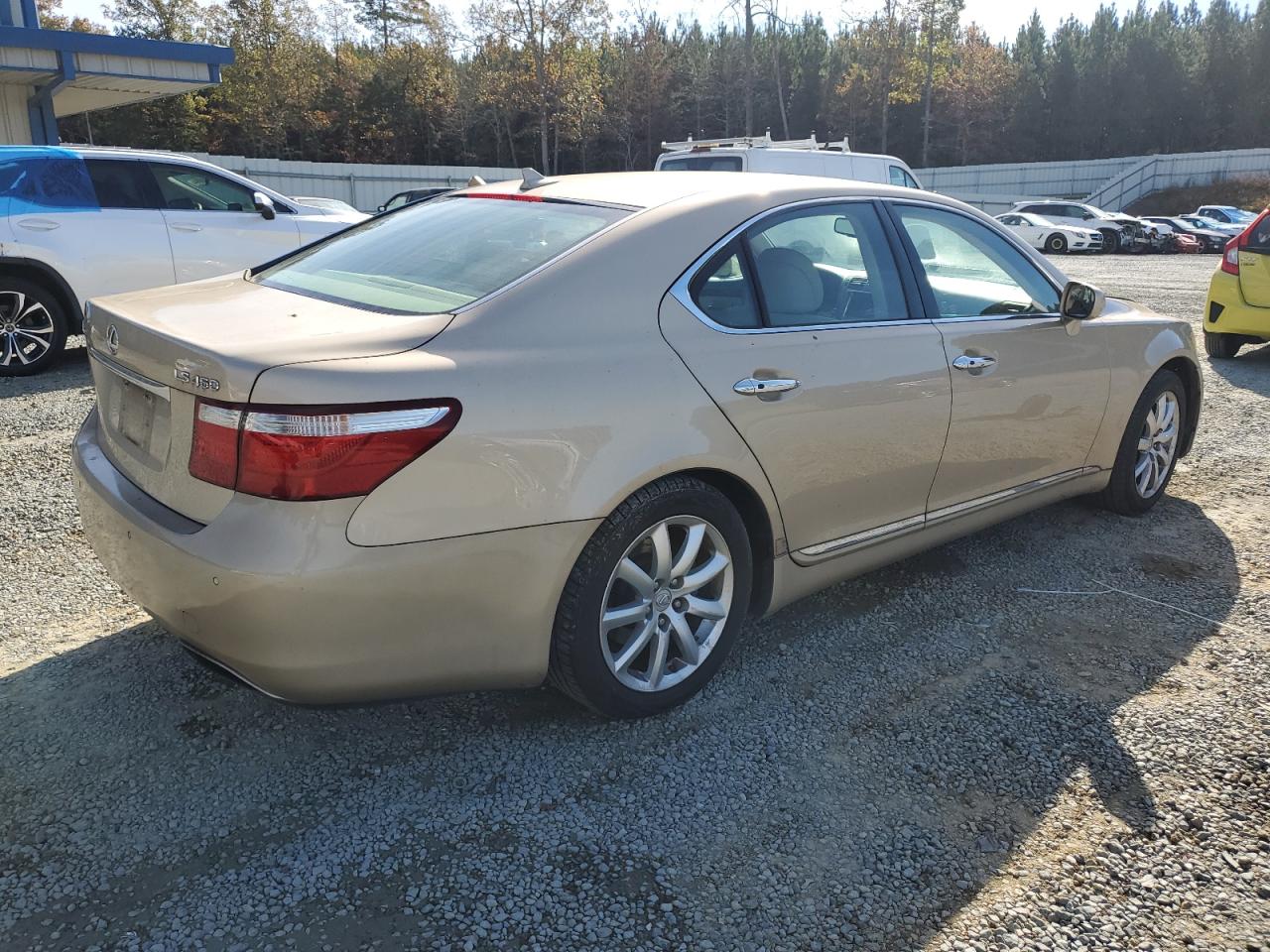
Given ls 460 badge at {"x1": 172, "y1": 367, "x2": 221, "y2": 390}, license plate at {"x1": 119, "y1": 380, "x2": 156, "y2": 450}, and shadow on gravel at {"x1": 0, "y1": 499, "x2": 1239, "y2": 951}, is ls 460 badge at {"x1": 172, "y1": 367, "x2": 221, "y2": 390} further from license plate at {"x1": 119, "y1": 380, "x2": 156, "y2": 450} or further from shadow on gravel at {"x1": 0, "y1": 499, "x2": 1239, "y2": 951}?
shadow on gravel at {"x1": 0, "y1": 499, "x2": 1239, "y2": 951}

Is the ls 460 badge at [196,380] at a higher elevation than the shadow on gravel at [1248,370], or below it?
higher

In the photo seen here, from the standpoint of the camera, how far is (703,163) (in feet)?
39.1

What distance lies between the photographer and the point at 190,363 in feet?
7.93

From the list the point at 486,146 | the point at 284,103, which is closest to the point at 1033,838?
the point at 284,103

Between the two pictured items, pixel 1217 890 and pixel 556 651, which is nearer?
pixel 1217 890

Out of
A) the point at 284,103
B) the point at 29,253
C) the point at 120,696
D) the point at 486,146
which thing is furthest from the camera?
the point at 486,146

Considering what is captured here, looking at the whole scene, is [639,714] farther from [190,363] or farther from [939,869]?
[190,363]

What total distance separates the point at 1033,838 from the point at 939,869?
1.00ft

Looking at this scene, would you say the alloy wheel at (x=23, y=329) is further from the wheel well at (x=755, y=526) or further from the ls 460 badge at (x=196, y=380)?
the wheel well at (x=755, y=526)

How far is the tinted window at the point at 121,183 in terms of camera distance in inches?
307

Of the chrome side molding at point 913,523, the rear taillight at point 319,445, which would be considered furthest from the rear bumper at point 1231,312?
the rear taillight at point 319,445

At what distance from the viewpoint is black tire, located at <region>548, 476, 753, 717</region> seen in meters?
2.64

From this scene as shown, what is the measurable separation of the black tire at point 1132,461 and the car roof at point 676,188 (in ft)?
5.87

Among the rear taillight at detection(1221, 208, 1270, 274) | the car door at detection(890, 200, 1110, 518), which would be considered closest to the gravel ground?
the car door at detection(890, 200, 1110, 518)
